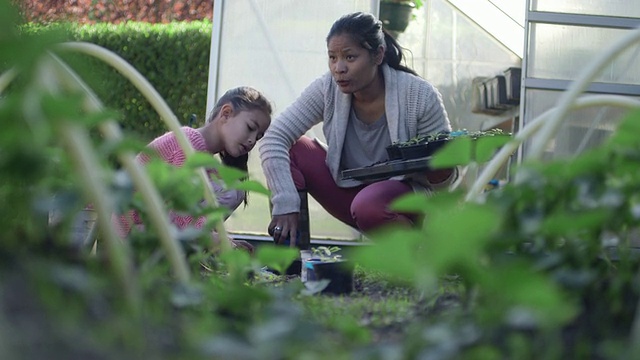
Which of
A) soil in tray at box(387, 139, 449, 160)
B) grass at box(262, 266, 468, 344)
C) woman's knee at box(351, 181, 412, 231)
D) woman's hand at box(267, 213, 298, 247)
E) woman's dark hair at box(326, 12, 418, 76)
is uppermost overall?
woman's dark hair at box(326, 12, 418, 76)

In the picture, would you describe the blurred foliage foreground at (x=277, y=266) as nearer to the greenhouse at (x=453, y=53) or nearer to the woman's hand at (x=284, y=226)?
the woman's hand at (x=284, y=226)

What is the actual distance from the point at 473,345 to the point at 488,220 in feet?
0.79

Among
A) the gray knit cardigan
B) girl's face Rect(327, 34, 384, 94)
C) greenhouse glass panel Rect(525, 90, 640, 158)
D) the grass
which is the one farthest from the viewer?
greenhouse glass panel Rect(525, 90, 640, 158)

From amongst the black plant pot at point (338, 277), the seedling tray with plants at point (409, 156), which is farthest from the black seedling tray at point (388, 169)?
the black plant pot at point (338, 277)

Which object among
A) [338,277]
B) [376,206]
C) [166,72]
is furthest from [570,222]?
[166,72]

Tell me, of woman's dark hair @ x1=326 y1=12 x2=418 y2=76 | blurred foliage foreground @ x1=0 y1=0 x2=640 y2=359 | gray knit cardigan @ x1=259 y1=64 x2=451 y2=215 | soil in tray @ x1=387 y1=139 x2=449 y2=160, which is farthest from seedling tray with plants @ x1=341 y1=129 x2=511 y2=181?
blurred foliage foreground @ x1=0 y1=0 x2=640 y2=359

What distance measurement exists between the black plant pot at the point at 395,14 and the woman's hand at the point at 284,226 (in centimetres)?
250

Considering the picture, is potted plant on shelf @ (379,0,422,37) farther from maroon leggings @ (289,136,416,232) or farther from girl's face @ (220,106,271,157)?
girl's face @ (220,106,271,157)

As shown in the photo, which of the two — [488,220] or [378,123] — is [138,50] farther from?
[488,220]

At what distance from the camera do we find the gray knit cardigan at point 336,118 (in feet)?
11.2

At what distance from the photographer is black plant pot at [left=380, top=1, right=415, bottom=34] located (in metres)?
5.53

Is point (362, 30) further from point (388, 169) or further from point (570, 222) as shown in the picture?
point (570, 222)

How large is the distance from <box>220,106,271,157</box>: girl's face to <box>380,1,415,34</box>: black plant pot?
2.26 meters

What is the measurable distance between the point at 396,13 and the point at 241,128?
2416 mm
